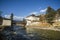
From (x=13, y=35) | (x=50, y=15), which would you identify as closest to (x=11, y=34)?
(x=13, y=35)

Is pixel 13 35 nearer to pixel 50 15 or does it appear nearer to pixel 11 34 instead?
pixel 11 34

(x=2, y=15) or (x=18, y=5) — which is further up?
(x=18, y=5)

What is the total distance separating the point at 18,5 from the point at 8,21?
0.67m

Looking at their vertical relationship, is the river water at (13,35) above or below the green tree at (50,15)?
below

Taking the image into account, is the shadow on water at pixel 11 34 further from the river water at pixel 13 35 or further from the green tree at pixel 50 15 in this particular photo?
the green tree at pixel 50 15

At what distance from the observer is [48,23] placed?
4.80m

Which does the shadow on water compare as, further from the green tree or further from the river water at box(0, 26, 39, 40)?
the green tree

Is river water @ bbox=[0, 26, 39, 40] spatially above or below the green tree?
below

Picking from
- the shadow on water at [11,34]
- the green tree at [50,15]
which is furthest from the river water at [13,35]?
the green tree at [50,15]

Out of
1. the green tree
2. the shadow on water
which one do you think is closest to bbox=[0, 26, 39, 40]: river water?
the shadow on water

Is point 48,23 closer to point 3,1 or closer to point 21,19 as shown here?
point 21,19

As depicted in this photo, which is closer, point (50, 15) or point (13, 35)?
point (13, 35)

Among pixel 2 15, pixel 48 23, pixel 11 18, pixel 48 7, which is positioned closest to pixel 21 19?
pixel 11 18

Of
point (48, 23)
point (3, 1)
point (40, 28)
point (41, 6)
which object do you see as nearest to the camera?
point (3, 1)
